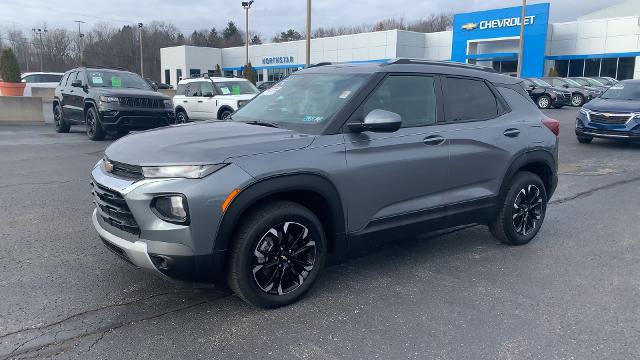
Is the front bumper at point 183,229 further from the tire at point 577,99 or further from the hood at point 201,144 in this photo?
the tire at point 577,99

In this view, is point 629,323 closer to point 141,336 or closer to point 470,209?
point 470,209

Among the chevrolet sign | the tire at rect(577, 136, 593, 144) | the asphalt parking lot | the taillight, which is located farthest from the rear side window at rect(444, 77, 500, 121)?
the chevrolet sign

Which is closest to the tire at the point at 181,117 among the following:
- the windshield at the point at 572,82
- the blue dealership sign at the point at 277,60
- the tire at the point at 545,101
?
the tire at the point at 545,101

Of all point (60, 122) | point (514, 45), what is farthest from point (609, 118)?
point (514, 45)

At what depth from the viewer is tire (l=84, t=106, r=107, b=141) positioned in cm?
1264

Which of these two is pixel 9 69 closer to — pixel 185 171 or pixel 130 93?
pixel 130 93

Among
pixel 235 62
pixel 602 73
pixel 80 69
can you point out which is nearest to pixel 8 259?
pixel 80 69

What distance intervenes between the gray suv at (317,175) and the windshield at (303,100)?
16 mm

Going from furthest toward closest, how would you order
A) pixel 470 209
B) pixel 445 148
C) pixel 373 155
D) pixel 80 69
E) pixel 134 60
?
1. pixel 134 60
2. pixel 80 69
3. pixel 470 209
4. pixel 445 148
5. pixel 373 155

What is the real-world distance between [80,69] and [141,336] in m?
12.2

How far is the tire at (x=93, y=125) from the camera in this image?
12637mm

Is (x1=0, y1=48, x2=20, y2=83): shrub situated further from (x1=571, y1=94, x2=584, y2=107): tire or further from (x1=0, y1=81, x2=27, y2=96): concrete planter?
(x1=571, y1=94, x2=584, y2=107): tire

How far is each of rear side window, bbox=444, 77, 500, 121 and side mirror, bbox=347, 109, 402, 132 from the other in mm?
986

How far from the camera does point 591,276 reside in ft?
14.5
